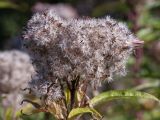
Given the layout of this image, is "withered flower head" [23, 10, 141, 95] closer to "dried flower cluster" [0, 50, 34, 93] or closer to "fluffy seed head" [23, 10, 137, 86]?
"fluffy seed head" [23, 10, 137, 86]

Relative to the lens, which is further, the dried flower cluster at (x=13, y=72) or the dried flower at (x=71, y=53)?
the dried flower cluster at (x=13, y=72)

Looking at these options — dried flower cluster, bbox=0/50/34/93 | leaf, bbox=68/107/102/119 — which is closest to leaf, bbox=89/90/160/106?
leaf, bbox=68/107/102/119

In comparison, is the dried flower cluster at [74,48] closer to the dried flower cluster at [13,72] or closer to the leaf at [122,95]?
the leaf at [122,95]

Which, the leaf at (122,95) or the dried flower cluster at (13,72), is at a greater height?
the dried flower cluster at (13,72)

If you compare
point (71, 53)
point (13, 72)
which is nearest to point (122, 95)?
point (71, 53)

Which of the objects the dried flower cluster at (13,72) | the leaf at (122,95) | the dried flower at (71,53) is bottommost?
the leaf at (122,95)

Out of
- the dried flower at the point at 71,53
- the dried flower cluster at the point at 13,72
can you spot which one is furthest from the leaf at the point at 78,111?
the dried flower cluster at the point at 13,72

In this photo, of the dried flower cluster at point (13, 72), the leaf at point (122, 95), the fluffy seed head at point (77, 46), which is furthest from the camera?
the dried flower cluster at point (13, 72)

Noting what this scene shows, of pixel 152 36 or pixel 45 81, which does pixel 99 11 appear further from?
pixel 45 81
